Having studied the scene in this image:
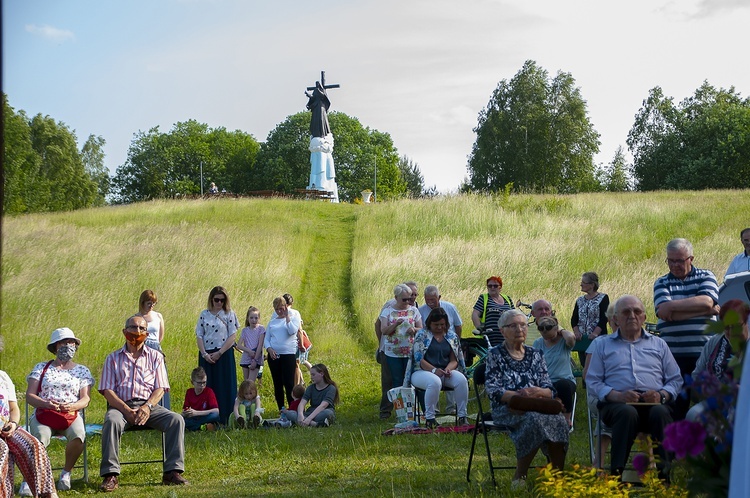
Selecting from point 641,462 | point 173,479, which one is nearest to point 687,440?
point 641,462

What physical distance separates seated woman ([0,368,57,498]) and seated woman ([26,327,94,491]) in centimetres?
65

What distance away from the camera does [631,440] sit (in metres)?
6.54

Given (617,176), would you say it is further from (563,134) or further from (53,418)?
(53,418)

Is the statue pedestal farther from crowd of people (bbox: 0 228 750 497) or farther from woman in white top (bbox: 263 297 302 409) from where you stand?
crowd of people (bbox: 0 228 750 497)

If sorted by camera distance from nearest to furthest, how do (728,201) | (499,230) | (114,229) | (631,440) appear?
(631,440) < (499,230) < (114,229) < (728,201)

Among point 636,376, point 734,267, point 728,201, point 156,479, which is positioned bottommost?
point 156,479

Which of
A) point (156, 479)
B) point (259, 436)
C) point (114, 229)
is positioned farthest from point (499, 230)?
point (156, 479)

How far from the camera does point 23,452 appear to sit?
700cm

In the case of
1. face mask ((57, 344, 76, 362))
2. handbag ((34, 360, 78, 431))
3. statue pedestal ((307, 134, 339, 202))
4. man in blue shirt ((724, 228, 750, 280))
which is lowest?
handbag ((34, 360, 78, 431))

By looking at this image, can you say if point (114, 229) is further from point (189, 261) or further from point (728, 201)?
point (728, 201)

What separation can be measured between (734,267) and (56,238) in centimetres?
2261

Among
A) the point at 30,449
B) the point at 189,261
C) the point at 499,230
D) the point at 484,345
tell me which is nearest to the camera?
the point at 30,449

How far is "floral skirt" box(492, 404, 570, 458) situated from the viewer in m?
6.85

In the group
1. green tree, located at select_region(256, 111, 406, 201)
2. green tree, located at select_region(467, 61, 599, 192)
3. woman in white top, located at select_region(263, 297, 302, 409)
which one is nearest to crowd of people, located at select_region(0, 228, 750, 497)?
woman in white top, located at select_region(263, 297, 302, 409)
